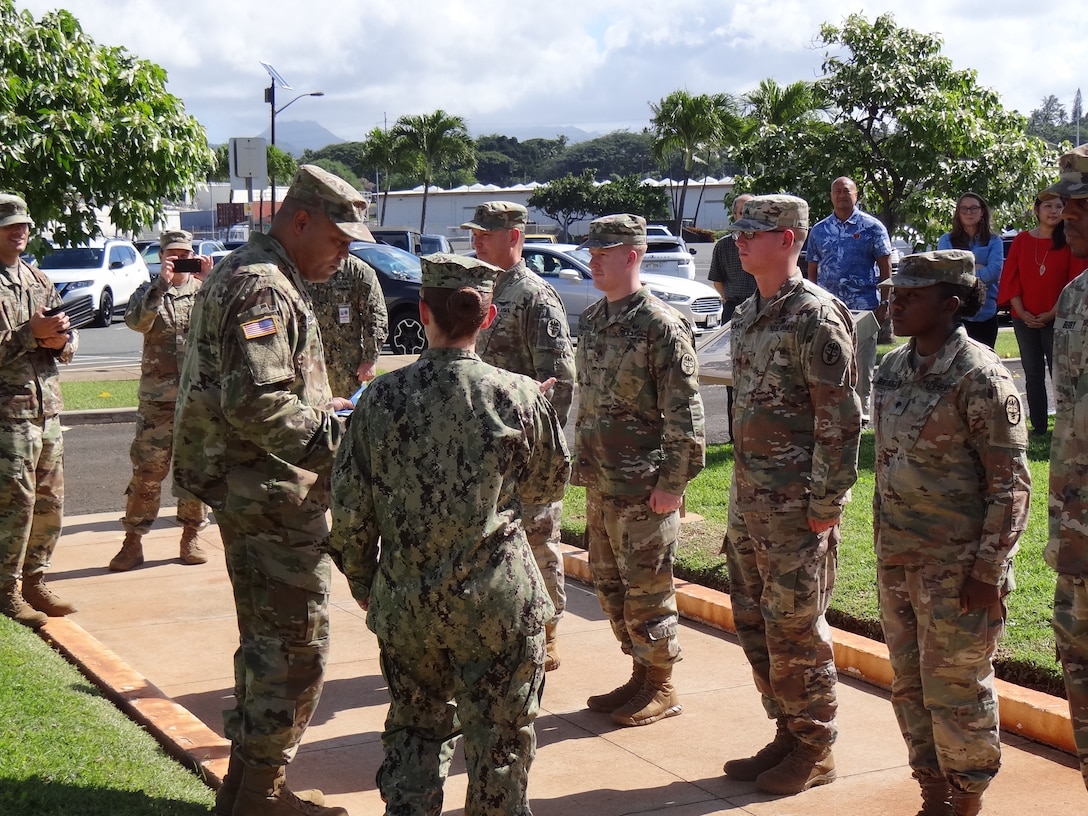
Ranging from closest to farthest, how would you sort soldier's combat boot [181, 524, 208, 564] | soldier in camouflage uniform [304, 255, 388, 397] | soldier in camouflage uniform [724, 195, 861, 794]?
soldier in camouflage uniform [724, 195, 861, 794] < soldier in camouflage uniform [304, 255, 388, 397] < soldier's combat boot [181, 524, 208, 564]

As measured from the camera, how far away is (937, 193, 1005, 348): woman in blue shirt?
10758 millimetres

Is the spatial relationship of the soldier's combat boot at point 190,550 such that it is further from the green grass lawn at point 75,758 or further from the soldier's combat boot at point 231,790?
the soldier's combat boot at point 231,790

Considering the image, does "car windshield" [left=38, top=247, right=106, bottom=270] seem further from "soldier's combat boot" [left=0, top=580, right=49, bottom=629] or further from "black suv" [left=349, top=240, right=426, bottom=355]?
"soldier's combat boot" [left=0, top=580, right=49, bottom=629]

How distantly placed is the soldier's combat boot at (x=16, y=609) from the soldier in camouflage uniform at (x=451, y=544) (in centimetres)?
376

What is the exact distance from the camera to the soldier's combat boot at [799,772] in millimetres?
4938

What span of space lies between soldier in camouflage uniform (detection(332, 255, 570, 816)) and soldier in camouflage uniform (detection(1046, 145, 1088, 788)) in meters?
1.56

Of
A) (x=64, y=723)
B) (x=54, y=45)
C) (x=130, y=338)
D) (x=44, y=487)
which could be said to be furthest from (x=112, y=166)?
(x=130, y=338)

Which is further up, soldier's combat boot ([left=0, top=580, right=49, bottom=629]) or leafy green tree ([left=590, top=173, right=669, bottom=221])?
leafy green tree ([left=590, top=173, right=669, bottom=221])

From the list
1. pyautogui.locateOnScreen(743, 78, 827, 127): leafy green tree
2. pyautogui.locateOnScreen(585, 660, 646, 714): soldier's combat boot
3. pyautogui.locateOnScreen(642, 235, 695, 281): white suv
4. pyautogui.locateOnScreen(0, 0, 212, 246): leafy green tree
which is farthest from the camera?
pyautogui.locateOnScreen(743, 78, 827, 127): leafy green tree

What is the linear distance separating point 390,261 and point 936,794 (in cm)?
1977

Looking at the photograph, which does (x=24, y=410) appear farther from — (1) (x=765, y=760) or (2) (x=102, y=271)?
(2) (x=102, y=271)

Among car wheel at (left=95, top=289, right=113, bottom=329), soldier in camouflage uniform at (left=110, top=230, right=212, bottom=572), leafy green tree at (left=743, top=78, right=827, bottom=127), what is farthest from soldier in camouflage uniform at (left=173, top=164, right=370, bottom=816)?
leafy green tree at (left=743, top=78, right=827, bottom=127)

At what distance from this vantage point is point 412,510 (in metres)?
3.79

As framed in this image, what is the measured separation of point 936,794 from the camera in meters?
4.52
